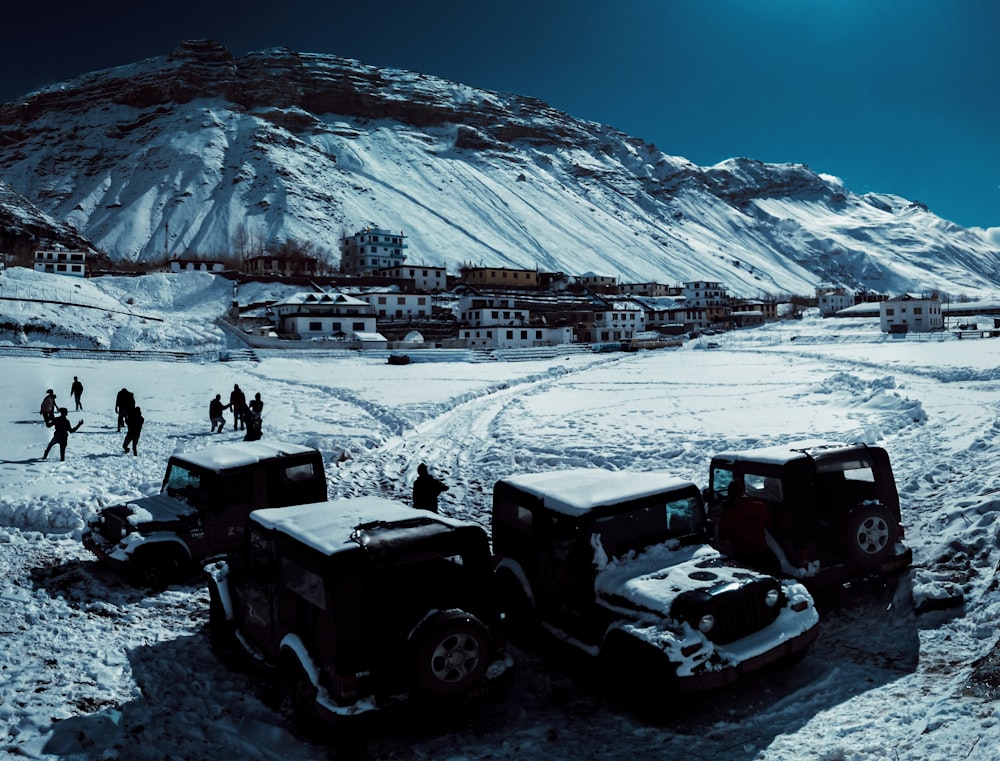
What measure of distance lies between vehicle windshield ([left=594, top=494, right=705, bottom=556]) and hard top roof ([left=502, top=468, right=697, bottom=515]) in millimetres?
156

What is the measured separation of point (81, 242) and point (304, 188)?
221 ft

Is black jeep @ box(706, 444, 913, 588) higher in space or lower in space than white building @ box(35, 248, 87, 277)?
lower

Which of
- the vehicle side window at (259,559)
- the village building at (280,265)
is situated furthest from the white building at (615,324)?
the vehicle side window at (259,559)

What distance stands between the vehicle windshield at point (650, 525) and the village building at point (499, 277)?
122 metres

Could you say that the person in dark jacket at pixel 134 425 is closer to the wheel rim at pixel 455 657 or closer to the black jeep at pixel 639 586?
the black jeep at pixel 639 586

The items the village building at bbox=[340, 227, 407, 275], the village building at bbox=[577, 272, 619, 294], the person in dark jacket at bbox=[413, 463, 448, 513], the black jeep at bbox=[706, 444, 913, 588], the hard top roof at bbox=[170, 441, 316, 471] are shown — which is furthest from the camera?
the village building at bbox=[577, 272, 619, 294]

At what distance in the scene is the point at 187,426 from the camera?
79.6 feet

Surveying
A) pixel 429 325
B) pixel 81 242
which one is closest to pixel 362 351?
pixel 429 325

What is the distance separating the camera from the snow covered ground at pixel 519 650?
6027mm

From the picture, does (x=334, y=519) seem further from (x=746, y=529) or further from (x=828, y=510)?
(x=828, y=510)

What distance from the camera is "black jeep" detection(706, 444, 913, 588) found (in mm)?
8719

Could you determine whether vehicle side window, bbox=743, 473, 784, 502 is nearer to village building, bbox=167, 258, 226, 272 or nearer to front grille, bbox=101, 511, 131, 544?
front grille, bbox=101, 511, 131, 544

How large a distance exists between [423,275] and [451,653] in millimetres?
117689

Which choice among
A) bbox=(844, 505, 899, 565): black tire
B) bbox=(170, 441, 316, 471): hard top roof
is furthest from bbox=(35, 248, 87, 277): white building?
bbox=(844, 505, 899, 565): black tire
